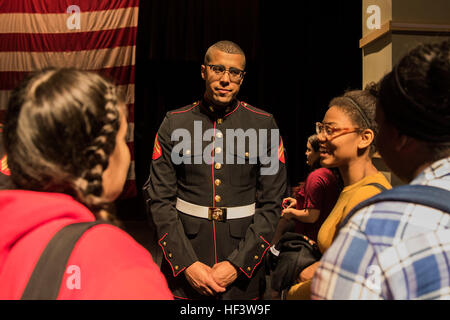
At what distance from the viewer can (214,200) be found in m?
1.73

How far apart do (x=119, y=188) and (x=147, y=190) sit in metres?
0.98

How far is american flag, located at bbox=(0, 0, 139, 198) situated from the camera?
12.6 feet

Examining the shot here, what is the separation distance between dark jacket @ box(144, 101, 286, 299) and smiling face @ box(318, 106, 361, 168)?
0.40m

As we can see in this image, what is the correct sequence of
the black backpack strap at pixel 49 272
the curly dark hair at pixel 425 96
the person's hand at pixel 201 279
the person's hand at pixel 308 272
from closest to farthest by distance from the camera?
1. the black backpack strap at pixel 49 272
2. the curly dark hair at pixel 425 96
3. the person's hand at pixel 308 272
4. the person's hand at pixel 201 279

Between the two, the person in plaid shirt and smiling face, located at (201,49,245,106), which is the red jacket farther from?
smiling face, located at (201,49,245,106)

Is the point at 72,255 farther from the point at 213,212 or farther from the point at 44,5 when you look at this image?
the point at 44,5

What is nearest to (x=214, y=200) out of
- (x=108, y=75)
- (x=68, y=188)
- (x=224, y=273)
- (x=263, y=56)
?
Result: (x=224, y=273)

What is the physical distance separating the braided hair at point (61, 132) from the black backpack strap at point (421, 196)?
1.81 ft

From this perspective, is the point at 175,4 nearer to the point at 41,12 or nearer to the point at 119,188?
the point at 41,12

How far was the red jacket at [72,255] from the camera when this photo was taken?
23.1 inches

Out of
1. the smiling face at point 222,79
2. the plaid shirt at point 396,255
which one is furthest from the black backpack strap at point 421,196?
the smiling face at point 222,79

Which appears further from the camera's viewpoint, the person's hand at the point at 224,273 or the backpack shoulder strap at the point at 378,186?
the person's hand at the point at 224,273

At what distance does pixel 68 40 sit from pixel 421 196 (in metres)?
4.07

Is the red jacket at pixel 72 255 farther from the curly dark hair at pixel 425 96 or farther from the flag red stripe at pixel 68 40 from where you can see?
the flag red stripe at pixel 68 40
